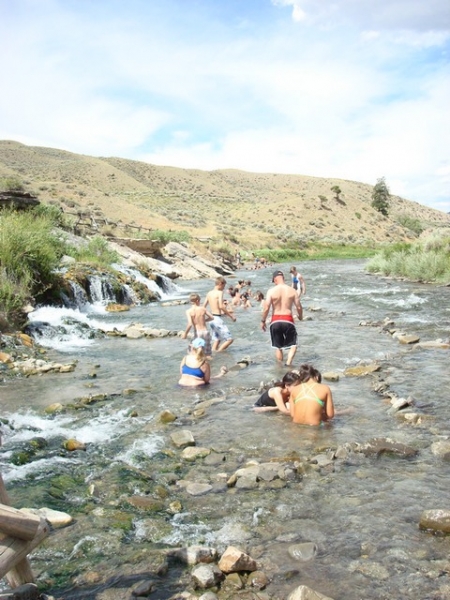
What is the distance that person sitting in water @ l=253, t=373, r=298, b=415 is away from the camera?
24.7ft

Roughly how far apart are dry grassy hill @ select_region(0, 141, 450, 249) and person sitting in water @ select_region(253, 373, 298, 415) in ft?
116

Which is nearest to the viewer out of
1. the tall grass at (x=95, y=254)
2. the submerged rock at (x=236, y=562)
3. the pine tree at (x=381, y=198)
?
the submerged rock at (x=236, y=562)

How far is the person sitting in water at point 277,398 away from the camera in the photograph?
752 cm

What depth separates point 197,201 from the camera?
92938 mm

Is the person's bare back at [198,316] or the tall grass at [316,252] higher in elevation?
the tall grass at [316,252]

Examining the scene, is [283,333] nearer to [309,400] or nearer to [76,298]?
[309,400]

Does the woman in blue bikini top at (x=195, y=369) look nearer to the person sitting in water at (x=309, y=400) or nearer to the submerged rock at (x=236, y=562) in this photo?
the person sitting in water at (x=309, y=400)

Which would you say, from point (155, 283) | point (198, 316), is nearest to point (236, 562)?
point (198, 316)

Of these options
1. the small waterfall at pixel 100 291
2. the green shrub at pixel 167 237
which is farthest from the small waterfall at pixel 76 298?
the green shrub at pixel 167 237

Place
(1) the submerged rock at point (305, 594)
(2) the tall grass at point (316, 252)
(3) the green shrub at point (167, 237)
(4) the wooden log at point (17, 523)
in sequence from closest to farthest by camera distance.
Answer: (4) the wooden log at point (17, 523), (1) the submerged rock at point (305, 594), (3) the green shrub at point (167, 237), (2) the tall grass at point (316, 252)

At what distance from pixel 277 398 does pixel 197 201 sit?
87923 mm

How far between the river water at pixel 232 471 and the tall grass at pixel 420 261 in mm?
16995

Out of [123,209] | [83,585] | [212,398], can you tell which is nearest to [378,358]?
[212,398]

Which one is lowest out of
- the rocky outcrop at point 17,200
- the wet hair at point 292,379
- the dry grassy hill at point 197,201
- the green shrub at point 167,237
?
the wet hair at point 292,379
